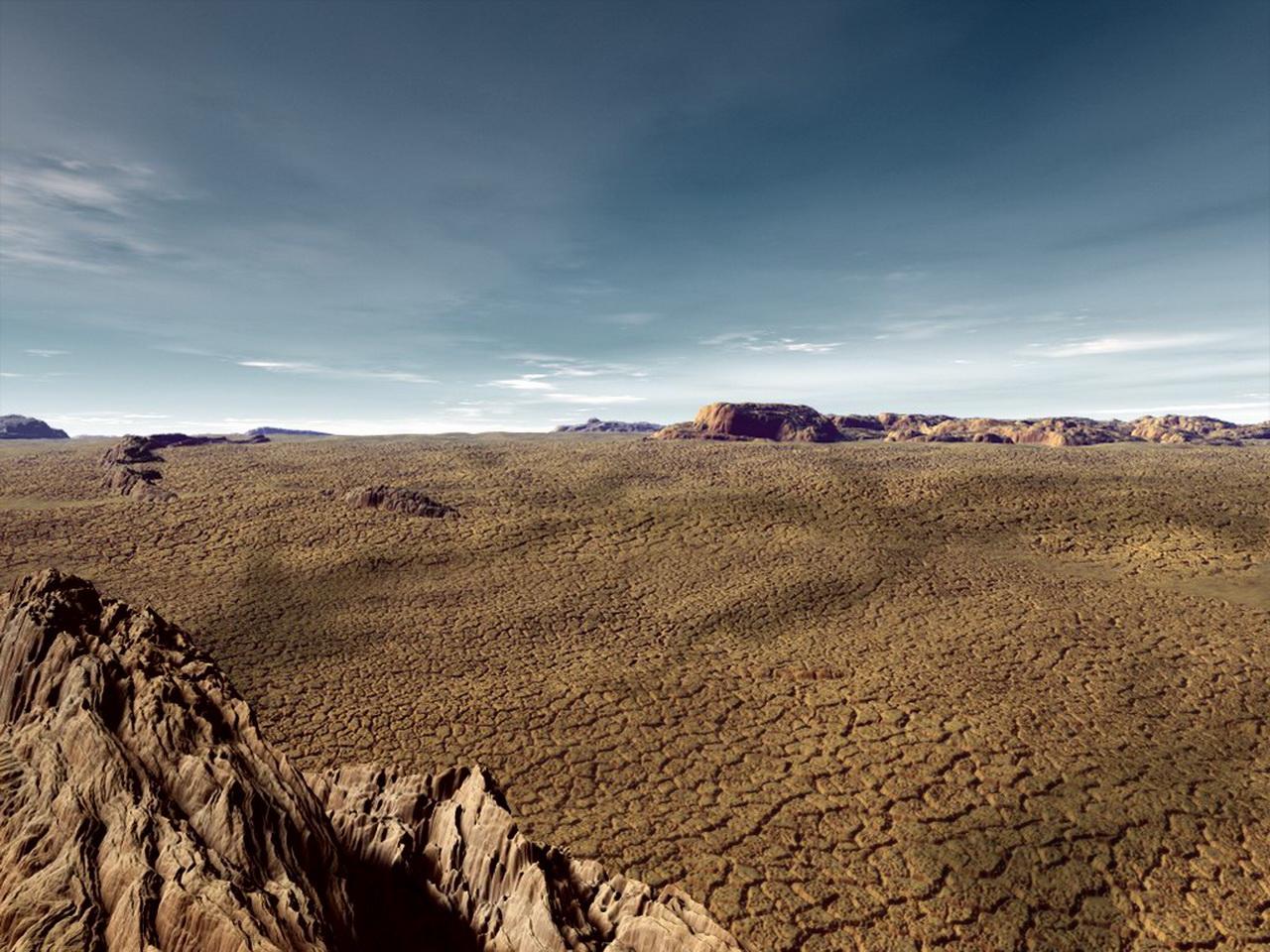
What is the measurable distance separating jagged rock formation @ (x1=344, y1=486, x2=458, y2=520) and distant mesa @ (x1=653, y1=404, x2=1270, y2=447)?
63.7 m

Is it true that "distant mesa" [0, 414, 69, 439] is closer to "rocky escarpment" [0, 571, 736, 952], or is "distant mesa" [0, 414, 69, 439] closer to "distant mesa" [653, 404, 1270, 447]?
"distant mesa" [653, 404, 1270, 447]

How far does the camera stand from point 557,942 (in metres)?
5.88

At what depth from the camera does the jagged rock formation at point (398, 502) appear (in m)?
38.7

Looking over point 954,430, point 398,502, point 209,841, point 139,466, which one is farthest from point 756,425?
point 209,841

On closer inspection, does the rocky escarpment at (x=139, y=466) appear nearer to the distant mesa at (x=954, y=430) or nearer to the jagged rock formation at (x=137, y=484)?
the jagged rock formation at (x=137, y=484)

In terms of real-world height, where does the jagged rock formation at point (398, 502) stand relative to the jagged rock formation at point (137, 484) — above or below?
below

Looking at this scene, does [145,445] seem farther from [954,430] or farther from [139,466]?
[954,430]

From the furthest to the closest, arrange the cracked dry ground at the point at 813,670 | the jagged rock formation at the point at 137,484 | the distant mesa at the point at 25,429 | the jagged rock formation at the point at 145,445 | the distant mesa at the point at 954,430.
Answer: the distant mesa at the point at 25,429 → the distant mesa at the point at 954,430 → the jagged rock formation at the point at 145,445 → the jagged rock formation at the point at 137,484 → the cracked dry ground at the point at 813,670

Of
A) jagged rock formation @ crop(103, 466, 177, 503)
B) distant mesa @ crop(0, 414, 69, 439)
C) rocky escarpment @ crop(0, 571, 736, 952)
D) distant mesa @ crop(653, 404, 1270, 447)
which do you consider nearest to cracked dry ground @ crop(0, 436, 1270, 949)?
jagged rock formation @ crop(103, 466, 177, 503)

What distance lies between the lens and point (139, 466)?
54781 millimetres

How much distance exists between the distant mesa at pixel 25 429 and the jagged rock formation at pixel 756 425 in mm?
159964

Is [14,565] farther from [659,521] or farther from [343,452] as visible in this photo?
[343,452]

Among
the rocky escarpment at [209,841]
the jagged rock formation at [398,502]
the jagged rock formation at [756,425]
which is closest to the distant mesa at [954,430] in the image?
the jagged rock formation at [756,425]

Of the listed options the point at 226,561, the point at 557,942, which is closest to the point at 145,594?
the point at 226,561
